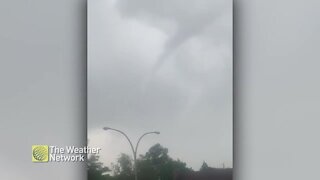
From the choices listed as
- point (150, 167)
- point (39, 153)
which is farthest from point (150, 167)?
point (39, 153)

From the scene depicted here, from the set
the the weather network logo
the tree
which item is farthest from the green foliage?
the the weather network logo

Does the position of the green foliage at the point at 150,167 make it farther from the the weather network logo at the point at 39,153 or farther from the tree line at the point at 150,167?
the the weather network logo at the point at 39,153

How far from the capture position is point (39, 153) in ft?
8.64

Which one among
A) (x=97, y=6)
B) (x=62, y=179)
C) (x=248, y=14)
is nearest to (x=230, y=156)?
(x=248, y=14)

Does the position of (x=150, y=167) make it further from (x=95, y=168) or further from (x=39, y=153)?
(x=39, y=153)

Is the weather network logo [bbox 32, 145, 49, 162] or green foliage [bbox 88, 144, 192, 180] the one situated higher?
the weather network logo [bbox 32, 145, 49, 162]

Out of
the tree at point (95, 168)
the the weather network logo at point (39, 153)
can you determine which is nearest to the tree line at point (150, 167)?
the tree at point (95, 168)

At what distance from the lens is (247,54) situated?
8.88ft

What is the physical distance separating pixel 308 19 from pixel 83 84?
185 cm

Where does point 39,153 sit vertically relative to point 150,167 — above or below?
above

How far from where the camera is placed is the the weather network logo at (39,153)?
263cm

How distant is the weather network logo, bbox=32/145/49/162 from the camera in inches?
104

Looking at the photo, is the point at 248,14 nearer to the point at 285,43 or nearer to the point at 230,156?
the point at 285,43

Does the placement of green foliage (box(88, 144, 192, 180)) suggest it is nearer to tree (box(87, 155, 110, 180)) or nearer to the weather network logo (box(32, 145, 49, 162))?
tree (box(87, 155, 110, 180))
